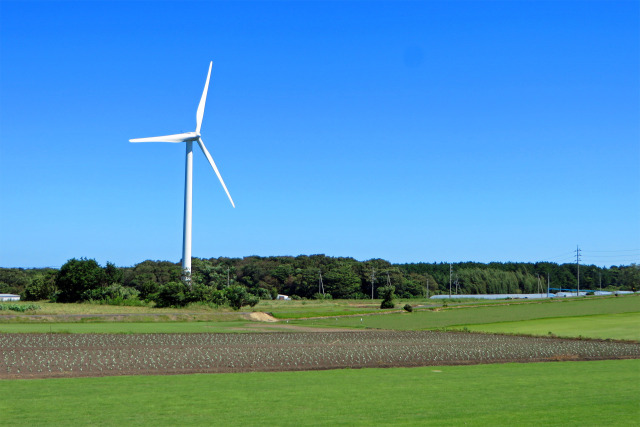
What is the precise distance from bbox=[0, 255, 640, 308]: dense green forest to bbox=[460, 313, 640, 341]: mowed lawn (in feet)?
124

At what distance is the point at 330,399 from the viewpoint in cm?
2014

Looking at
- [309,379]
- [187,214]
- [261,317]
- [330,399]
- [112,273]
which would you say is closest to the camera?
[330,399]

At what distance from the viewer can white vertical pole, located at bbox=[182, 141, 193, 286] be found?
277 feet

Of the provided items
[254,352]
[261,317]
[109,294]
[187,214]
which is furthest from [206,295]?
[254,352]

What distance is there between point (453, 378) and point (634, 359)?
16.0 meters

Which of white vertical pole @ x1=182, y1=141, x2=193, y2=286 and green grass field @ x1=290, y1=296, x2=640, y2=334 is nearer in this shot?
green grass field @ x1=290, y1=296, x2=640, y2=334

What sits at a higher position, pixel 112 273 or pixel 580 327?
pixel 112 273

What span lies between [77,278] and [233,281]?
6027 centimetres

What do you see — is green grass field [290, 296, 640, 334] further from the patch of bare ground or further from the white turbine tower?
the white turbine tower

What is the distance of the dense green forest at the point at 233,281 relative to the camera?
289ft

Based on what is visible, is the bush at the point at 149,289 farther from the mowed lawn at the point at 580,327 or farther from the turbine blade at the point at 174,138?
the mowed lawn at the point at 580,327

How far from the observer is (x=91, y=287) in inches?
3679

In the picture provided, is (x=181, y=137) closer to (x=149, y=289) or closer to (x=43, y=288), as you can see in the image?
(x=149, y=289)

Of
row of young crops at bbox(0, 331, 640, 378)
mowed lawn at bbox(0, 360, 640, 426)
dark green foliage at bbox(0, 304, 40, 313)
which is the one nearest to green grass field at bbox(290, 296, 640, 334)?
row of young crops at bbox(0, 331, 640, 378)
